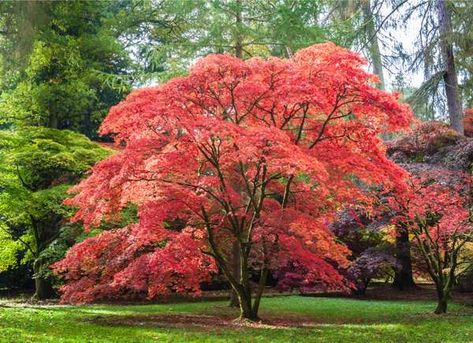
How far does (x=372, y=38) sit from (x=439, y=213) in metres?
8.92

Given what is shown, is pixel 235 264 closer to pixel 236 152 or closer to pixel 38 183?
pixel 236 152

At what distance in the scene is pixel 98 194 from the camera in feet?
29.0

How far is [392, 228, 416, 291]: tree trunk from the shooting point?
624 inches

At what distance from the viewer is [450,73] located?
17.4 metres

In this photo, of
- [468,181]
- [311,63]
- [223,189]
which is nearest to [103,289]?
[223,189]

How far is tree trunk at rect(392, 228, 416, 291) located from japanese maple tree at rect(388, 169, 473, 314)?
11.8ft

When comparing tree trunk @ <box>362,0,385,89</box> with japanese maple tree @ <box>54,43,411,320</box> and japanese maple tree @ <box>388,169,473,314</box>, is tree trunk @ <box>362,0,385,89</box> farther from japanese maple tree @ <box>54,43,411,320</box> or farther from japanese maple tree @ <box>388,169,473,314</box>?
japanese maple tree @ <box>54,43,411,320</box>

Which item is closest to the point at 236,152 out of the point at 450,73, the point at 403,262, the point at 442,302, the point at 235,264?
the point at 235,264

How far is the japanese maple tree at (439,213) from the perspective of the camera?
1098 centimetres

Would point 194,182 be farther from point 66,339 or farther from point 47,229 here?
→ point 47,229

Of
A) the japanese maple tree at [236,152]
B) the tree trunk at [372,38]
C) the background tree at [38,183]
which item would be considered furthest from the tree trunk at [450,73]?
the background tree at [38,183]

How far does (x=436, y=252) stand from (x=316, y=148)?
13.9ft

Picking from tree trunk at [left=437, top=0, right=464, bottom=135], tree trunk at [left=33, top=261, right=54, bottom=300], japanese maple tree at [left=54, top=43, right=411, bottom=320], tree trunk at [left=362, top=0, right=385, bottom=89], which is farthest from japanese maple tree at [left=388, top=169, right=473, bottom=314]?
tree trunk at [left=33, top=261, right=54, bottom=300]

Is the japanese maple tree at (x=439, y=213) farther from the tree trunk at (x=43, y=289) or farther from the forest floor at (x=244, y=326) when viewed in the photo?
the tree trunk at (x=43, y=289)
